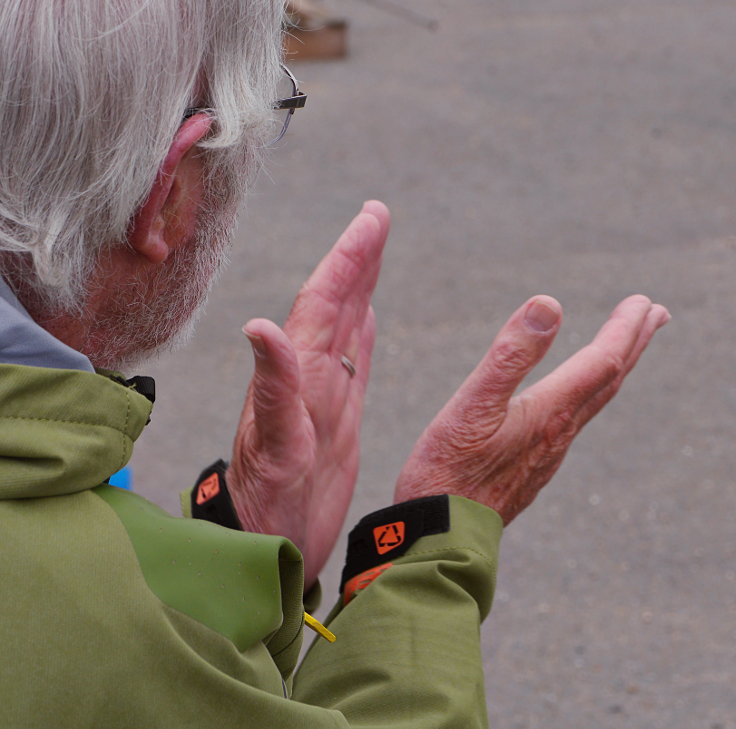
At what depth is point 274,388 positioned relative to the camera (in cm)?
157

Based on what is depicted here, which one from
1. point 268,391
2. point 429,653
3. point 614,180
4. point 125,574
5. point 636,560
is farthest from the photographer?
point 614,180

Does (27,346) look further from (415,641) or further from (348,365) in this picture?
(348,365)

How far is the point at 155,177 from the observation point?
1179mm

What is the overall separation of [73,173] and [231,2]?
0.87ft

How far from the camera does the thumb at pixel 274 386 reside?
4.89 ft

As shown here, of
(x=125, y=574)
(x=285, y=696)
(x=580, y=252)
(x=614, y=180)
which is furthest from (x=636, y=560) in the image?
(x=614, y=180)

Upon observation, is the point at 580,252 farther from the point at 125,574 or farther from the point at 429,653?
the point at 125,574

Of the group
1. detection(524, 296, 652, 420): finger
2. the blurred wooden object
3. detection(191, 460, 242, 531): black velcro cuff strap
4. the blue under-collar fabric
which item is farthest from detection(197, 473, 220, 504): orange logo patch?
the blurred wooden object

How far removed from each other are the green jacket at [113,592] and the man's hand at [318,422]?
538 millimetres

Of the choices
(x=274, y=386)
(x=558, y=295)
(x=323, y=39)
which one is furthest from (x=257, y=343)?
(x=323, y=39)

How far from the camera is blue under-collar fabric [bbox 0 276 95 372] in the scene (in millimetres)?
1032

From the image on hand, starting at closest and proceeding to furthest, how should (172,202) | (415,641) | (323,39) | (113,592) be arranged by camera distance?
(113,592) < (172,202) < (415,641) < (323,39)

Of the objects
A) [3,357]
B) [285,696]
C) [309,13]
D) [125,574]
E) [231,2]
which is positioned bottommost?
[309,13]

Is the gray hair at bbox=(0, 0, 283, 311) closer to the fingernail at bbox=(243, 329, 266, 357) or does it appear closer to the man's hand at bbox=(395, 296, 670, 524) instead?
the fingernail at bbox=(243, 329, 266, 357)
